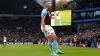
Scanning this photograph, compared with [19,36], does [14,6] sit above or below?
above

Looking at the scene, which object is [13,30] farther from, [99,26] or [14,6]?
[99,26]

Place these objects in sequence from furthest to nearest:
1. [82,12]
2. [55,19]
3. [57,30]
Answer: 1. [57,30]
2. [82,12]
3. [55,19]

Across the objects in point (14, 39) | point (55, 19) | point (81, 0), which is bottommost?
point (14, 39)

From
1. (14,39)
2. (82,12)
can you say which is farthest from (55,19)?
(14,39)

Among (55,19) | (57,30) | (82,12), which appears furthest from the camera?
(57,30)

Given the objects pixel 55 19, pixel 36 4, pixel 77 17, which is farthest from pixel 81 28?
pixel 36 4

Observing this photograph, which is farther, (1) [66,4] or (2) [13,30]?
(2) [13,30]

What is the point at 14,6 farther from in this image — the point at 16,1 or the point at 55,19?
the point at 55,19

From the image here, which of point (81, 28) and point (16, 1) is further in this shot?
point (16, 1)

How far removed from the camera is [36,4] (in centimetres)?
6994

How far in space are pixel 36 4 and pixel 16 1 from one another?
4.75m

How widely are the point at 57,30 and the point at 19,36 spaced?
8.69 meters

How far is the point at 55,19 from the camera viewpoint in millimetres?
56344

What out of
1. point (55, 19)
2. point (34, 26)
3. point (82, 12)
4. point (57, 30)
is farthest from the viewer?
point (34, 26)
